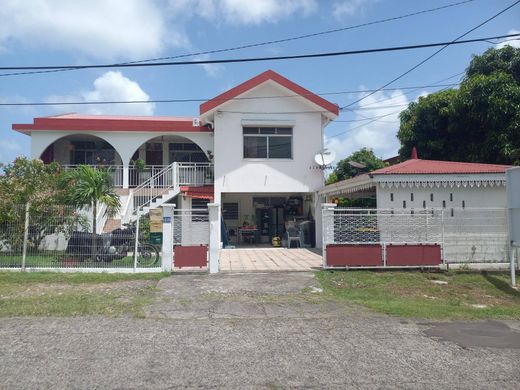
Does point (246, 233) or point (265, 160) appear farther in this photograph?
point (246, 233)

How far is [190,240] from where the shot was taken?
11.1m

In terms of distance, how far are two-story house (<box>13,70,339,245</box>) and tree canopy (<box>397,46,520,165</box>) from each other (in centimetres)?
470

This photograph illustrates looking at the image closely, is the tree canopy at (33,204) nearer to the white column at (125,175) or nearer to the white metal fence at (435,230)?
the white column at (125,175)

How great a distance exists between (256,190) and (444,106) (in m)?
8.82

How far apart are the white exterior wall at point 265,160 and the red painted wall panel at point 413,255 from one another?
6.83 metres

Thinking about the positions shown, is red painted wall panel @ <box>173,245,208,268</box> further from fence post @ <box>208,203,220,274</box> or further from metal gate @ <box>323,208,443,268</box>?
metal gate @ <box>323,208,443,268</box>

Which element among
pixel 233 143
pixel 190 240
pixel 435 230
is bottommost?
pixel 190 240

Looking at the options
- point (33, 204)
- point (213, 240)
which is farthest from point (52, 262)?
point (213, 240)

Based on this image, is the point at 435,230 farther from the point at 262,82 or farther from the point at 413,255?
the point at 262,82

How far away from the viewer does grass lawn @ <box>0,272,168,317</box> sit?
739cm

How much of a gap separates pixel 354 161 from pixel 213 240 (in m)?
17.9

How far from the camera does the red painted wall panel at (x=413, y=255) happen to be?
36.2 ft

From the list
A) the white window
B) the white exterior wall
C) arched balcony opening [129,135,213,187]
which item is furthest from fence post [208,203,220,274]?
arched balcony opening [129,135,213,187]

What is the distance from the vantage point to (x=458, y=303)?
8398 millimetres
